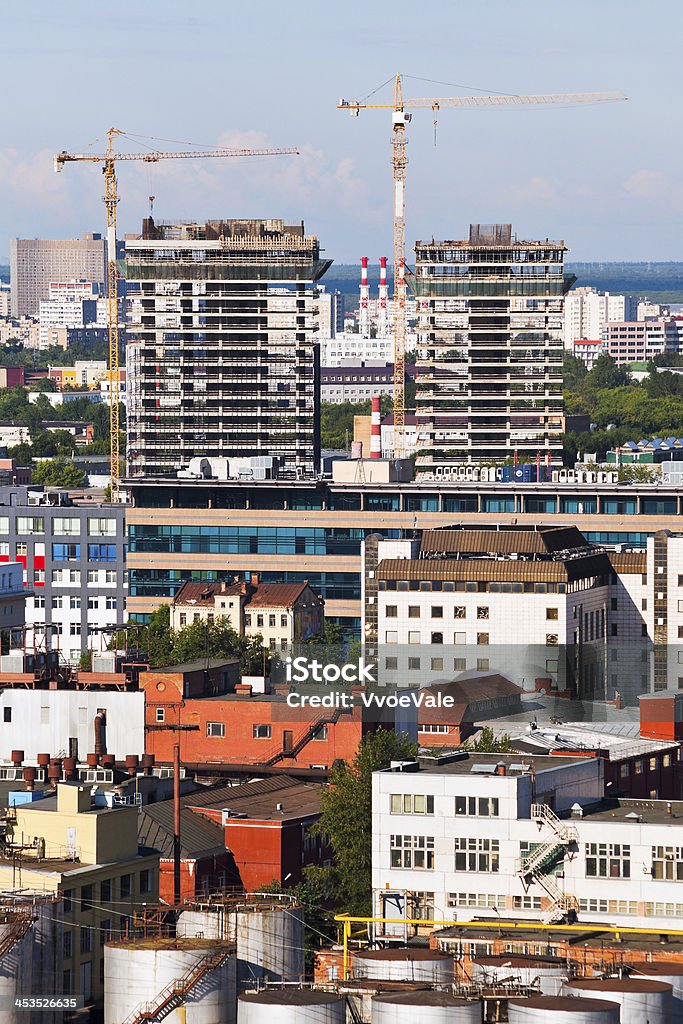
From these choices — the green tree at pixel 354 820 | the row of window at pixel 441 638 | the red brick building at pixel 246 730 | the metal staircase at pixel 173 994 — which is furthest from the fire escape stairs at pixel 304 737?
the metal staircase at pixel 173 994

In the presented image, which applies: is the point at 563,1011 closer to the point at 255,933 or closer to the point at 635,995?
the point at 635,995

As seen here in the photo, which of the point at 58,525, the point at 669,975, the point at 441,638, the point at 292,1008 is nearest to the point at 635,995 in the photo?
the point at 669,975

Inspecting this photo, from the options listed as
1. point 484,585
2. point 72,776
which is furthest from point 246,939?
point 484,585

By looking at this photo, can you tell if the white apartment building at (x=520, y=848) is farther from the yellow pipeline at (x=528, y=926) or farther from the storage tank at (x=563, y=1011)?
the storage tank at (x=563, y=1011)

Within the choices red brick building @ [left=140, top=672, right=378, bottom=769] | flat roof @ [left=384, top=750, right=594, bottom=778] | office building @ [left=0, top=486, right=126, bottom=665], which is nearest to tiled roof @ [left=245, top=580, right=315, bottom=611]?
office building @ [left=0, top=486, right=126, bottom=665]

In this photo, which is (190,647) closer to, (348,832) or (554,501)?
(554,501)

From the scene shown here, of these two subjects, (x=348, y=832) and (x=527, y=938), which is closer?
(x=527, y=938)
